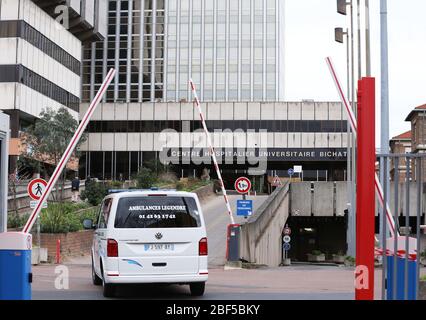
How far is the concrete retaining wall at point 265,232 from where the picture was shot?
22.0 metres

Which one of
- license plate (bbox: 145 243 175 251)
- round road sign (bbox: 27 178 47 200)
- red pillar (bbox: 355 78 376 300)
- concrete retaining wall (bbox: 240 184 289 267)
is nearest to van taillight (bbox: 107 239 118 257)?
license plate (bbox: 145 243 175 251)

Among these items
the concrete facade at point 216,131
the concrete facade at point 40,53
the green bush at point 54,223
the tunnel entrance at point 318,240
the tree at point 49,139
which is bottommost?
the tunnel entrance at point 318,240

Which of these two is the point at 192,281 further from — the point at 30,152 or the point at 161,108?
the point at 161,108

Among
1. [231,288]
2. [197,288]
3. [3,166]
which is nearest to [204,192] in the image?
[231,288]

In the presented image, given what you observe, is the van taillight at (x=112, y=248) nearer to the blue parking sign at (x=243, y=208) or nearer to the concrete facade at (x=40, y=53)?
the blue parking sign at (x=243, y=208)

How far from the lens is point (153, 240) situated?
11281 millimetres

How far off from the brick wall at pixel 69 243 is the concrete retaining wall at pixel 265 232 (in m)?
5.76

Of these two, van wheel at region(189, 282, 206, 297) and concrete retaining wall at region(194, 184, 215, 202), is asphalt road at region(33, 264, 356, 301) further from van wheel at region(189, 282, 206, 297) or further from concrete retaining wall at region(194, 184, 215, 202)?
concrete retaining wall at region(194, 184, 215, 202)

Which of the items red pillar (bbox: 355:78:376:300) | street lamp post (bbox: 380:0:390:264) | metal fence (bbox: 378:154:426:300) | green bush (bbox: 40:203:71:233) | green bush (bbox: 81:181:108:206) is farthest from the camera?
green bush (bbox: 81:181:108:206)

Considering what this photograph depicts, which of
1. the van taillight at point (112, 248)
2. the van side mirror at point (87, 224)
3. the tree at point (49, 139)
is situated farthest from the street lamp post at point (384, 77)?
the tree at point (49, 139)

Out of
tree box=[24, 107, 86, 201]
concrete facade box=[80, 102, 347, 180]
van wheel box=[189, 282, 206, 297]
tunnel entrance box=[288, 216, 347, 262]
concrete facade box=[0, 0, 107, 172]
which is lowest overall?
tunnel entrance box=[288, 216, 347, 262]

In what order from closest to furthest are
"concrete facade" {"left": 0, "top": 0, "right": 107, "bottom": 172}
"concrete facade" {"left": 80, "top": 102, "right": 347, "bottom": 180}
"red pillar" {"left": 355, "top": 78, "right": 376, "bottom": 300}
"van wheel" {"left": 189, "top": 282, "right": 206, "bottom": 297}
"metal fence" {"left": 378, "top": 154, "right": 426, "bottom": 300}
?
"red pillar" {"left": 355, "top": 78, "right": 376, "bottom": 300}, "metal fence" {"left": 378, "top": 154, "right": 426, "bottom": 300}, "van wheel" {"left": 189, "top": 282, "right": 206, "bottom": 297}, "concrete facade" {"left": 0, "top": 0, "right": 107, "bottom": 172}, "concrete facade" {"left": 80, "top": 102, "right": 347, "bottom": 180}

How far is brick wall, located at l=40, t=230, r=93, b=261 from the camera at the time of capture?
22.0 m

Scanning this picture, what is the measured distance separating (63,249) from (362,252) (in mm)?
17867
